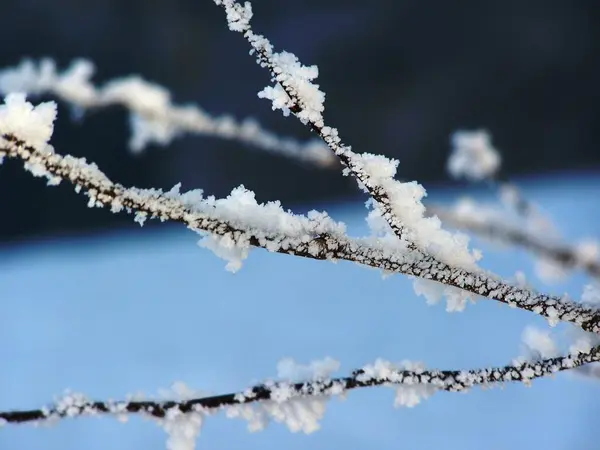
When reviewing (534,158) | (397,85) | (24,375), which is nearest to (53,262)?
(24,375)

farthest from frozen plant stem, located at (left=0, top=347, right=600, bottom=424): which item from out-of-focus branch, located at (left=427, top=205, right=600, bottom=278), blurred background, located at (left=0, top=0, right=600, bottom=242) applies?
blurred background, located at (left=0, top=0, right=600, bottom=242)

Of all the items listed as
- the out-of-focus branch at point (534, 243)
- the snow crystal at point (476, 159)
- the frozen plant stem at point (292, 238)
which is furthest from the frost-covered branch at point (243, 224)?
the snow crystal at point (476, 159)

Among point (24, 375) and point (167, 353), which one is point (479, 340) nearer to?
point (167, 353)

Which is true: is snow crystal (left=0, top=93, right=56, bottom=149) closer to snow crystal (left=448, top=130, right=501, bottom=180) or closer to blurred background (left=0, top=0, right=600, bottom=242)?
snow crystal (left=448, top=130, right=501, bottom=180)

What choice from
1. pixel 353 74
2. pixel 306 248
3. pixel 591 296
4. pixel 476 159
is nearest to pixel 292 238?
pixel 306 248

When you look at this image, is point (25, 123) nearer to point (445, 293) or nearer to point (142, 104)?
point (445, 293)

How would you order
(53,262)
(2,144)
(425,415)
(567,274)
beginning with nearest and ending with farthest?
(2,144), (567,274), (425,415), (53,262)
